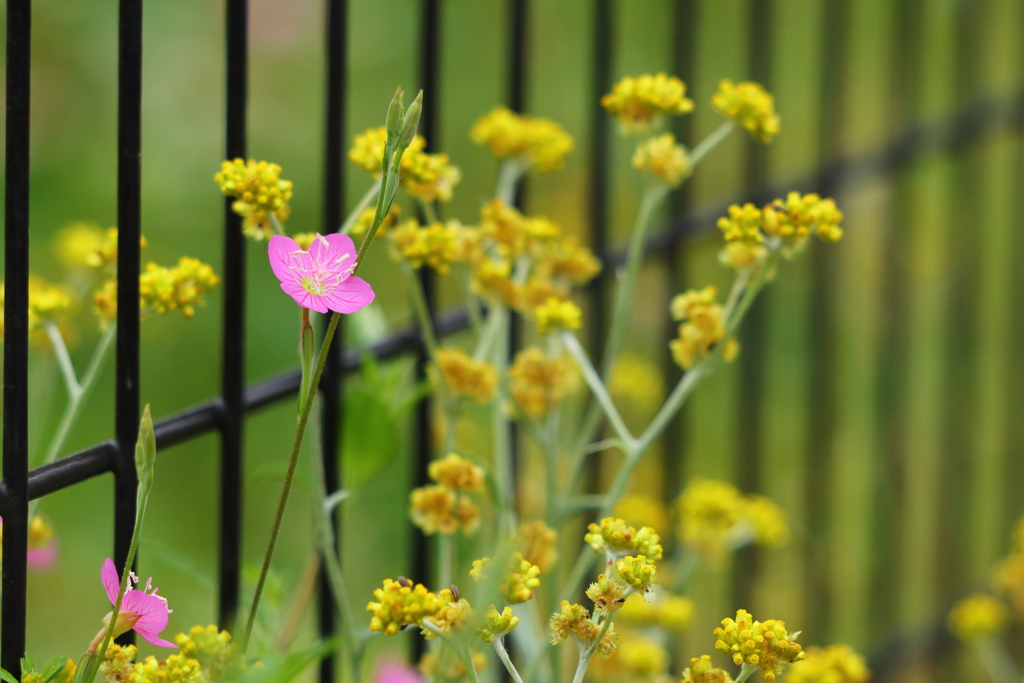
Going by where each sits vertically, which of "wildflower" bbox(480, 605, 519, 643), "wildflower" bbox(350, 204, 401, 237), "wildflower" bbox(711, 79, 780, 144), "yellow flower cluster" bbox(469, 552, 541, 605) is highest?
"wildflower" bbox(711, 79, 780, 144)

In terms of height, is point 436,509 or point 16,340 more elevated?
point 16,340

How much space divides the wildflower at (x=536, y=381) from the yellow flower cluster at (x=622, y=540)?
0.19m

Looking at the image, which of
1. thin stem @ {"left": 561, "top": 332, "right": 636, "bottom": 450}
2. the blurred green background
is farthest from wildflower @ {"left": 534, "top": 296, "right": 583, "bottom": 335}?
the blurred green background

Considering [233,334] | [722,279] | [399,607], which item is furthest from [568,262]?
[722,279]

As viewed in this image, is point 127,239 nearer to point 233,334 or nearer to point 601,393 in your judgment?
point 233,334

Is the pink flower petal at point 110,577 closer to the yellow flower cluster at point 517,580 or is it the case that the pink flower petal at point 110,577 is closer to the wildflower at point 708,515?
the yellow flower cluster at point 517,580

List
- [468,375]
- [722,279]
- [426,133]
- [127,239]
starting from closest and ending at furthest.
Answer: [127,239], [468,375], [426,133], [722,279]

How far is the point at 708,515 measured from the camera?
2.66ft

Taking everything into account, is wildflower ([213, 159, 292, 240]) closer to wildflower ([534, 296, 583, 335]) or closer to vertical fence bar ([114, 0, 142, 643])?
vertical fence bar ([114, 0, 142, 643])

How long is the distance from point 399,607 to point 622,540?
94mm

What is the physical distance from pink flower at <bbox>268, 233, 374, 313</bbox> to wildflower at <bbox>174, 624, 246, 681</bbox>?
127 mm

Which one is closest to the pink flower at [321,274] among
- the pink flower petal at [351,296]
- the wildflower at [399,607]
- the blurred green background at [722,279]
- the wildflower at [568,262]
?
the pink flower petal at [351,296]

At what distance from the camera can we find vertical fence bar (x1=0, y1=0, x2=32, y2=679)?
1.36ft

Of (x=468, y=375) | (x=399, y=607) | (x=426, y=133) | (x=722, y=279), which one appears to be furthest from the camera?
(x=722, y=279)
